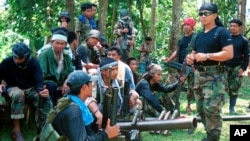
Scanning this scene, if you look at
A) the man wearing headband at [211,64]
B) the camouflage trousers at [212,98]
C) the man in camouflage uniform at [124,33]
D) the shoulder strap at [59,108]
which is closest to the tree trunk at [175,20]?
the man in camouflage uniform at [124,33]

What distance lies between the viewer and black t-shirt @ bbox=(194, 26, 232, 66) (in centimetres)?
497

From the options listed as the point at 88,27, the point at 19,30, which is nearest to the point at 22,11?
the point at 19,30

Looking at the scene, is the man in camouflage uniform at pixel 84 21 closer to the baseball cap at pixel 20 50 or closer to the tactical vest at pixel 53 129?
the baseball cap at pixel 20 50

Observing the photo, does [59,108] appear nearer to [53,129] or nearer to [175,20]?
[53,129]

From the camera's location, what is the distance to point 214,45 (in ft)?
16.6

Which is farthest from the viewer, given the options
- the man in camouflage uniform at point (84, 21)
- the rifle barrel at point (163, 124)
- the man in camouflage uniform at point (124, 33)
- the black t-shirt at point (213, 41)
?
the man in camouflage uniform at point (124, 33)

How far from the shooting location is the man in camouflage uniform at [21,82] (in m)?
5.57

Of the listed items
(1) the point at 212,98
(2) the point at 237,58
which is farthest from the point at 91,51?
(1) the point at 212,98

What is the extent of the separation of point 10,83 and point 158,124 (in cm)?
270

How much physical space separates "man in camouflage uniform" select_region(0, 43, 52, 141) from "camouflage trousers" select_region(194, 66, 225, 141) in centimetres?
221

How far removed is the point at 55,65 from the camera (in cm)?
618

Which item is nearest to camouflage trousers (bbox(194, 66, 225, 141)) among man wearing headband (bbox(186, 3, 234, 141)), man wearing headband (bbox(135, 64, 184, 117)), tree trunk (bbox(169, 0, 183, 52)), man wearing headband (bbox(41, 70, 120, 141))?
man wearing headband (bbox(186, 3, 234, 141))

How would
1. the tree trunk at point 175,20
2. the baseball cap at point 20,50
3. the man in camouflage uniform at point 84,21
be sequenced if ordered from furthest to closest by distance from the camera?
1. the tree trunk at point 175,20
2. the man in camouflage uniform at point 84,21
3. the baseball cap at point 20,50

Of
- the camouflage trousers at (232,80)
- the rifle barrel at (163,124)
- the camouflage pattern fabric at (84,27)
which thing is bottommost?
the camouflage trousers at (232,80)
